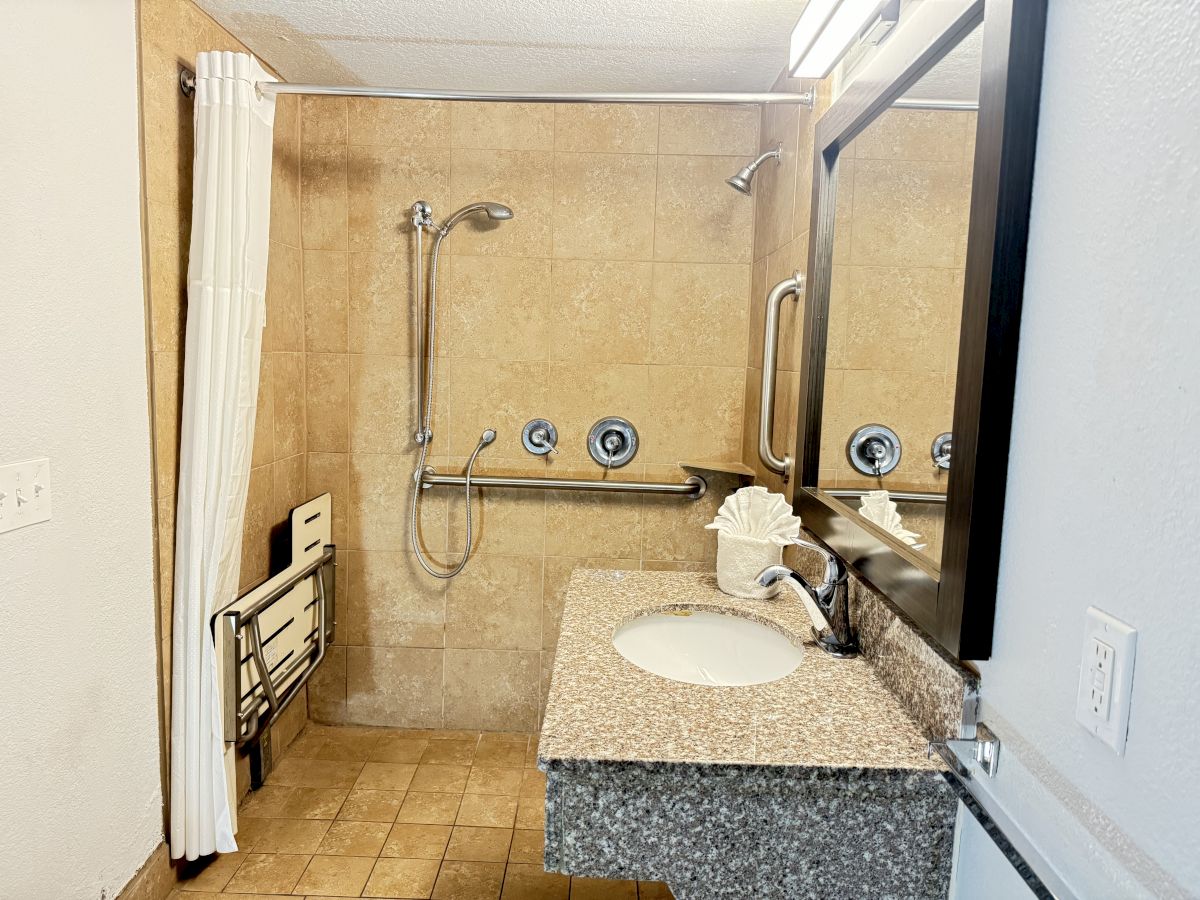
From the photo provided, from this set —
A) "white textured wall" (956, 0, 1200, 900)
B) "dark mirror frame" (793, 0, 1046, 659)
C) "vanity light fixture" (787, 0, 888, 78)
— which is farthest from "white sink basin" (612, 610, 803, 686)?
Result: "vanity light fixture" (787, 0, 888, 78)

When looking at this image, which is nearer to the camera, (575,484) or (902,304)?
(902,304)

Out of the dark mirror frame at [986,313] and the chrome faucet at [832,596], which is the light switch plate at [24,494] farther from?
the dark mirror frame at [986,313]

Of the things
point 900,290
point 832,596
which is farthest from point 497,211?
point 832,596

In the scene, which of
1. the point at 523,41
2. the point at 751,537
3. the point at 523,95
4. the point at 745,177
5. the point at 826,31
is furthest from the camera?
the point at 745,177

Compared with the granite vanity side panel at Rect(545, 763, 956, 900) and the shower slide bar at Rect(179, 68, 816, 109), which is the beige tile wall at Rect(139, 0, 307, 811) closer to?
the shower slide bar at Rect(179, 68, 816, 109)

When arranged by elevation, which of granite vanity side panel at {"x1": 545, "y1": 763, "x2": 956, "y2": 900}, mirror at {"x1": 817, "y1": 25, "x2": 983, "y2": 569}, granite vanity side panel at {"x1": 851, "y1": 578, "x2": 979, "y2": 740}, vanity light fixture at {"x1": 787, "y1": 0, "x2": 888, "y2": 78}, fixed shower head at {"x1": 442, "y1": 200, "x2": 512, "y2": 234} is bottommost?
granite vanity side panel at {"x1": 545, "y1": 763, "x2": 956, "y2": 900}

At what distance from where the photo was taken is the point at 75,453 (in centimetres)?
151

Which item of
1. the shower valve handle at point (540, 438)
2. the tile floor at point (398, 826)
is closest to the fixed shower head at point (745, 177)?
the shower valve handle at point (540, 438)

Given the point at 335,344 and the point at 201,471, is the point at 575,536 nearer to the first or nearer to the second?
the point at 335,344

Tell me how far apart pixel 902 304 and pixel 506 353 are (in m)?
1.54

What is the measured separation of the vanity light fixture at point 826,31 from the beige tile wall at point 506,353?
993mm

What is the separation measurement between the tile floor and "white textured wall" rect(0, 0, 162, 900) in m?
0.35

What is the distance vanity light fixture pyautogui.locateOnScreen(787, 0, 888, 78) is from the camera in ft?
4.36

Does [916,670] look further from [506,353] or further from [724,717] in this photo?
[506,353]
